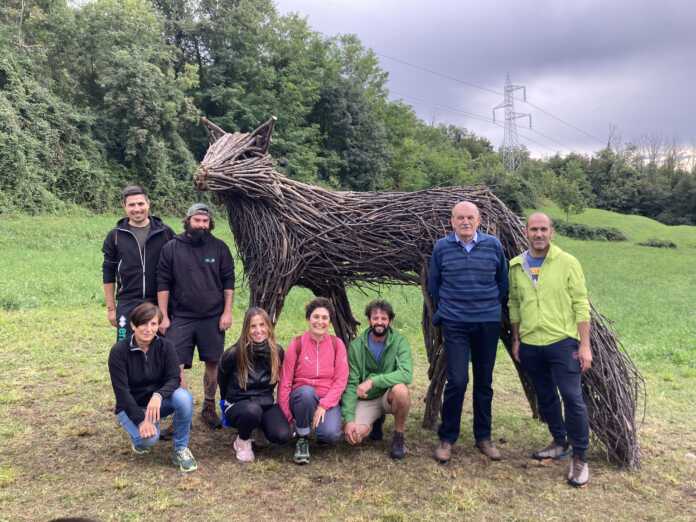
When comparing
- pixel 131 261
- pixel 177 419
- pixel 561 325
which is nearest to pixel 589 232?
pixel 561 325

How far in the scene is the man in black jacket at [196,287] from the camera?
4.40 metres

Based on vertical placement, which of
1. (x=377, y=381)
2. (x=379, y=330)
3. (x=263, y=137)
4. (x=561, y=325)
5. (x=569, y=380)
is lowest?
(x=377, y=381)

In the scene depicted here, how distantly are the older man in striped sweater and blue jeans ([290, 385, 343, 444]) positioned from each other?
857mm

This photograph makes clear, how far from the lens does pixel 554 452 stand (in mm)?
4348

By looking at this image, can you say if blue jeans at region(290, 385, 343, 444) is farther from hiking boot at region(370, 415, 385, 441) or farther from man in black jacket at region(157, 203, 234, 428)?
man in black jacket at region(157, 203, 234, 428)

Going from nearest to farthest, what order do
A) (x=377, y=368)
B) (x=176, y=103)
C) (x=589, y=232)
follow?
(x=377, y=368) → (x=176, y=103) → (x=589, y=232)

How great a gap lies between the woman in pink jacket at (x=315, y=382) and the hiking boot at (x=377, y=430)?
1.40 ft

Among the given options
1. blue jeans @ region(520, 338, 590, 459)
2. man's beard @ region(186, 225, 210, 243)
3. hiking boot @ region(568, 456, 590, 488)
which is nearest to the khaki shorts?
blue jeans @ region(520, 338, 590, 459)

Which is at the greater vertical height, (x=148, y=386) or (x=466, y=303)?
(x=466, y=303)

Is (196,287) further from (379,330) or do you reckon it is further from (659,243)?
(659,243)

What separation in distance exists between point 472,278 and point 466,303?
199mm

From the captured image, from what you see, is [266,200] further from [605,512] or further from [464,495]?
[605,512]

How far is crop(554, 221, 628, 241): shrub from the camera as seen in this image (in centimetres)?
3594

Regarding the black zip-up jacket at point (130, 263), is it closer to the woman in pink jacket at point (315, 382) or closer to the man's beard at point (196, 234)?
the man's beard at point (196, 234)
